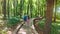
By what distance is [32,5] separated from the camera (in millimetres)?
2051

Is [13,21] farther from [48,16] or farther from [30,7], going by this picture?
[48,16]

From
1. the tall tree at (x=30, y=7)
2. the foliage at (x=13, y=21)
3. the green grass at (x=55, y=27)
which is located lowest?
the green grass at (x=55, y=27)

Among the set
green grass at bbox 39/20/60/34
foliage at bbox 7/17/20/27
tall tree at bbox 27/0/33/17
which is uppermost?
tall tree at bbox 27/0/33/17

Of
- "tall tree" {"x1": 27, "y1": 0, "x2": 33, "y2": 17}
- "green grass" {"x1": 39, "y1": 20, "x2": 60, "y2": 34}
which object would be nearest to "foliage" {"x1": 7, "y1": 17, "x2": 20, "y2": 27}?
"tall tree" {"x1": 27, "y1": 0, "x2": 33, "y2": 17}

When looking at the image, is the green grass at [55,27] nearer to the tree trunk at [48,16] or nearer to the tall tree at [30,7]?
the tree trunk at [48,16]

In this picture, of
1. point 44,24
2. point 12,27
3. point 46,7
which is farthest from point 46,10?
point 12,27

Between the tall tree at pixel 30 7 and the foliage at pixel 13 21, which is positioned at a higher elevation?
the tall tree at pixel 30 7

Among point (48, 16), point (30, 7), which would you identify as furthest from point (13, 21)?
point (48, 16)

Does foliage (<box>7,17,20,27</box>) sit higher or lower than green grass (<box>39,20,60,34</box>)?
higher

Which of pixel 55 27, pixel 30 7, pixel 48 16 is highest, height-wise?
pixel 30 7

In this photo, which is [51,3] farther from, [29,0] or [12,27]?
[12,27]

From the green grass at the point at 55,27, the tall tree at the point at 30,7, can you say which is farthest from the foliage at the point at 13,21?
the green grass at the point at 55,27

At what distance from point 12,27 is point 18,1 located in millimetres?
312

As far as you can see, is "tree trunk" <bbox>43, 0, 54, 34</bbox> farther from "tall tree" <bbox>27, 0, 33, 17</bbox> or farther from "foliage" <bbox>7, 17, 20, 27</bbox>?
"foliage" <bbox>7, 17, 20, 27</bbox>
